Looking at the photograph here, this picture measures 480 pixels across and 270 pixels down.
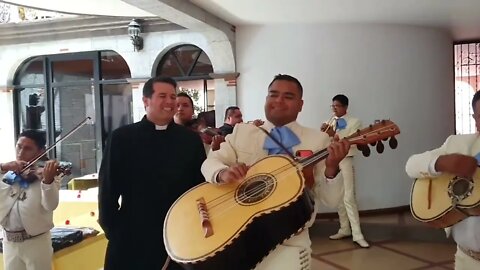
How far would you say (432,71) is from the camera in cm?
642

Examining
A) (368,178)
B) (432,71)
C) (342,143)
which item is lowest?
(368,178)

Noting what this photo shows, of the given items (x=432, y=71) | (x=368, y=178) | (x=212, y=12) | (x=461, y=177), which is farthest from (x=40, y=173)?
(x=432, y=71)

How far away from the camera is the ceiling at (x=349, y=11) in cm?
500

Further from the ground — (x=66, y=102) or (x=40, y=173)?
(x=66, y=102)

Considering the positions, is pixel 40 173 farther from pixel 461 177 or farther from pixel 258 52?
pixel 258 52

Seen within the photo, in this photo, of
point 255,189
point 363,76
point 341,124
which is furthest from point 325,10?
point 255,189

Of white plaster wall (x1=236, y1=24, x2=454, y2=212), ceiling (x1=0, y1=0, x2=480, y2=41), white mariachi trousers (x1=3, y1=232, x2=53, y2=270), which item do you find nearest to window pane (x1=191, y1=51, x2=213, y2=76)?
white plaster wall (x1=236, y1=24, x2=454, y2=212)

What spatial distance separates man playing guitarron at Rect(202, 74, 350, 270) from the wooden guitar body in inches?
3.1

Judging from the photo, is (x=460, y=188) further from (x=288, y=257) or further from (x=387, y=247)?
(x=387, y=247)

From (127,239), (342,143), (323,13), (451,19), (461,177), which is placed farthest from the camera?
(451,19)

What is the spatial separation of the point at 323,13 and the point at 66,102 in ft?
15.4

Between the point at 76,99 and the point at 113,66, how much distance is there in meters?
0.92

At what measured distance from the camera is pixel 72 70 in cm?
779

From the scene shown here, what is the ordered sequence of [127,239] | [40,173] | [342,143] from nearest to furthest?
[342,143] → [127,239] → [40,173]
